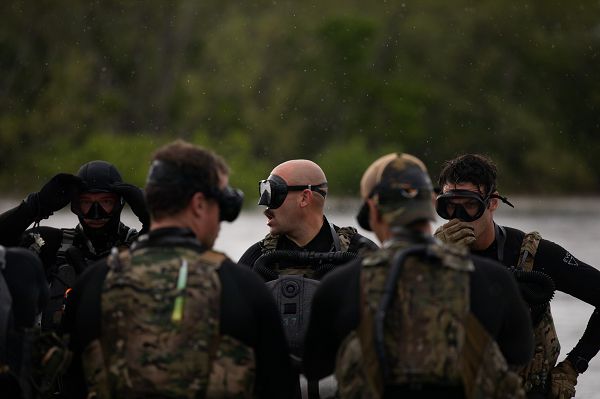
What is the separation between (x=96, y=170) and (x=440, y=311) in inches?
118

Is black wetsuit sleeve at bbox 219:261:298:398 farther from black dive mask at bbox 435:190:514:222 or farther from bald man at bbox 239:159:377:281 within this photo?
bald man at bbox 239:159:377:281

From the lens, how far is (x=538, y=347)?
6434 mm

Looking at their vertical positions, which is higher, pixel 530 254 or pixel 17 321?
pixel 530 254

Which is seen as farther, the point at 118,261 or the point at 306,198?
the point at 306,198

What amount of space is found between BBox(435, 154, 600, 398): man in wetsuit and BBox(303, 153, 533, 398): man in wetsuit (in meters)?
1.86

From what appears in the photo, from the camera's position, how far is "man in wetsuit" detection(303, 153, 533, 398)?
4422 millimetres

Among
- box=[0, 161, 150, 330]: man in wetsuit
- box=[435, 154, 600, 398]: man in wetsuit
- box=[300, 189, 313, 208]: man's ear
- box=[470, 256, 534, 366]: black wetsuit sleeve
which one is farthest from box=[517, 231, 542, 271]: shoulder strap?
box=[0, 161, 150, 330]: man in wetsuit

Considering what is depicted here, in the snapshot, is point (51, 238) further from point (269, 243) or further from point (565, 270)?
point (565, 270)

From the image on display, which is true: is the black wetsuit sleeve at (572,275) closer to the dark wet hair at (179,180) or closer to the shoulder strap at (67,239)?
the shoulder strap at (67,239)

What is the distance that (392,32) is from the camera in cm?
8406

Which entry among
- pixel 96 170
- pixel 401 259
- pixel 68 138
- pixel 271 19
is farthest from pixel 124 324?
pixel 271 19

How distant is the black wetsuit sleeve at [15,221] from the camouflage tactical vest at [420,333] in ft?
8.33

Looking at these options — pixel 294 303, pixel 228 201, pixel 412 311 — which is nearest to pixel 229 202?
pixel 228 201

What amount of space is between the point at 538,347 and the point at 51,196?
2444 mm
